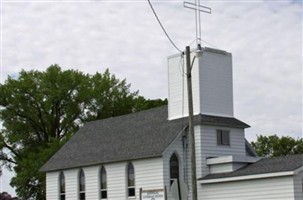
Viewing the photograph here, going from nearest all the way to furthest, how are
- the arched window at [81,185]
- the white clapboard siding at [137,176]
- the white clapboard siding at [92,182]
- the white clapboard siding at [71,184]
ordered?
1. the white clapboard siding at [137,176]
2. the white clapboard siding at [92,182]
3. the arched window at [81,185]
4. the white clapboard siding at [71,184]

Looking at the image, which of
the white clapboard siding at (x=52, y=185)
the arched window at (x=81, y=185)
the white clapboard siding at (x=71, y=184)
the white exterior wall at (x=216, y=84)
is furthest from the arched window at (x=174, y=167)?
the white clapboard siding at (x=52, y=185)

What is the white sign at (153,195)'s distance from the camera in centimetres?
3681

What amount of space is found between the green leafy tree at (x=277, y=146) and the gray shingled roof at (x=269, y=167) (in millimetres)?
36572

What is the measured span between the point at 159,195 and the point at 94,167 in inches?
446

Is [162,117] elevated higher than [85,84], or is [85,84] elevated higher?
[85,84]

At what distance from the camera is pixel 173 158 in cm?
4231

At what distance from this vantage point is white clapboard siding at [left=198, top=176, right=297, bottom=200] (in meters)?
35.3

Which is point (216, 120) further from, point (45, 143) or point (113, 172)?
point (45, 143)

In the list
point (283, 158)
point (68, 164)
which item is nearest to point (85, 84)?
point (68, 164)

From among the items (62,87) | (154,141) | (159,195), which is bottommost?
(159,195)

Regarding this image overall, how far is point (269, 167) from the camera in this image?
1464 inches

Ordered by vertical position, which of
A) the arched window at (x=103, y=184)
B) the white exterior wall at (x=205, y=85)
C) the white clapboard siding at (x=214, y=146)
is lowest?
the arched window at (x=103, y=184)

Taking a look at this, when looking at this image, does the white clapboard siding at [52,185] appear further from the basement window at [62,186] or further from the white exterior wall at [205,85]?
the white exterior wall at [205,85]

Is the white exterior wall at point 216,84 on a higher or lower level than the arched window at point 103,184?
higher
